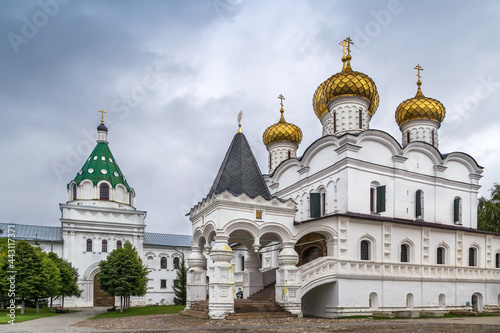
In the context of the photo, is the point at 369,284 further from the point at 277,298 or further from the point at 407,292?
the point at 277,298

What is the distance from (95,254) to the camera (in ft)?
113

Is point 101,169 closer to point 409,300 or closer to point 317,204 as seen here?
point 317,204

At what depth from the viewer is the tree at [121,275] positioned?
80.0 ft

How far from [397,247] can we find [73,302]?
24271mm

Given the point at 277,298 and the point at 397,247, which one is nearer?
the point at 277,298

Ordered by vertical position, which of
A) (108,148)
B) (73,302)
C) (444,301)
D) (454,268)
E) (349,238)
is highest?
(108,148)

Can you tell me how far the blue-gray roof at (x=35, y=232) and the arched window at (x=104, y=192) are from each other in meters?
4.23

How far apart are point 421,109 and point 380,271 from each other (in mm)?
9936

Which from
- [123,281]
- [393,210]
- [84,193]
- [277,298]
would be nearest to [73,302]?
[84,193]

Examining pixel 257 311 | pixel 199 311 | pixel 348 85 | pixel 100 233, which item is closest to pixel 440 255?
pixel 348 85

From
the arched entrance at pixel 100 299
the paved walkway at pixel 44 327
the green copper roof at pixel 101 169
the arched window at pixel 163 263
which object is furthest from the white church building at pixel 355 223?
the green copper roof at pixel 101 169

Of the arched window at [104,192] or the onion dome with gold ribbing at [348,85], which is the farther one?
the arched window at [104,192]

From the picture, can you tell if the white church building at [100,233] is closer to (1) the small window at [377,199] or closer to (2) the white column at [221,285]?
(2) the white column at [221,285]

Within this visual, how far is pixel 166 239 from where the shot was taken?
4062 cm
